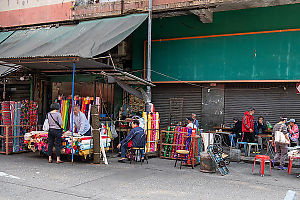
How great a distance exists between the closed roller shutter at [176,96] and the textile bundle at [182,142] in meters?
2.88

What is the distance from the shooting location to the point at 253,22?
1273cm

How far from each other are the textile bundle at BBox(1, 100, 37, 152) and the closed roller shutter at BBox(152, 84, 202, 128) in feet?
17.4

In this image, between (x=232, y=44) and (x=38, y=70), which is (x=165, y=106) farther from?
(x=38, y=70)

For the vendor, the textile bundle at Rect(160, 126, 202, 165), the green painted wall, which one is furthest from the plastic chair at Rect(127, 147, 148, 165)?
the green painted wall

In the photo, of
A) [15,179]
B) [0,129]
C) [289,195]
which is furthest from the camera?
[0,129]

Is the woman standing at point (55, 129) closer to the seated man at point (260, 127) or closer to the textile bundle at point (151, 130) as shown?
the textile bundle at point (151, 130)

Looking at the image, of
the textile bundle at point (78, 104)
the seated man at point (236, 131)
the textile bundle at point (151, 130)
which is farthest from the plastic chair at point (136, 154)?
the seated man at point (236, 131)

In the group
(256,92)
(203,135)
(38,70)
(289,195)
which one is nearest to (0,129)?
(38,70)

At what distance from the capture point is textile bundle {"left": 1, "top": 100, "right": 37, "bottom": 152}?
11695mm

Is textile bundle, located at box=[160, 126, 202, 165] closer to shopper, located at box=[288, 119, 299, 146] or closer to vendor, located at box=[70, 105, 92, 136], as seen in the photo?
vendor, located at box=[70, 105, 92, 136]

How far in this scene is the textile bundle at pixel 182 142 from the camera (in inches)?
405

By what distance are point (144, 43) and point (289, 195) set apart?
39.2 feet

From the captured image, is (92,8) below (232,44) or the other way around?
the other way around

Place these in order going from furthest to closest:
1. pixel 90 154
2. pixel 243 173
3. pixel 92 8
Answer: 1. pixel 92 8
2. pixel 90 154
3. pixel 243 173
